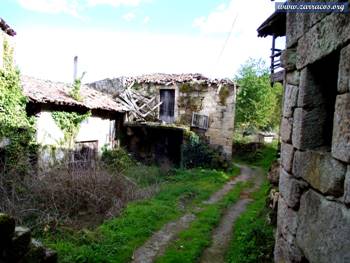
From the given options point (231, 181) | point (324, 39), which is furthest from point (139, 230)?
point (231, 181)

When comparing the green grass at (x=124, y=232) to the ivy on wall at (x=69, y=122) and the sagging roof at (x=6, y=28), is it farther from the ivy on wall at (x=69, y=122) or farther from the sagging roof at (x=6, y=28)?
the sagging roof at (x=6, y=28)

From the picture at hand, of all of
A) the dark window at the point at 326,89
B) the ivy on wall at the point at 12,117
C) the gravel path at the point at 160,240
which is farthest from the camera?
the ivy on wall at the point at 12,117

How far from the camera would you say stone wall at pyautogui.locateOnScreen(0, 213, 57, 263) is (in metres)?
3.38

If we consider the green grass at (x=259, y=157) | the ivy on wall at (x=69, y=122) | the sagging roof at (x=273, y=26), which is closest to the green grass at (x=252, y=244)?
the sagging roof at (x=273, y=26)

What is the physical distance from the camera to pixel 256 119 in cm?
2395

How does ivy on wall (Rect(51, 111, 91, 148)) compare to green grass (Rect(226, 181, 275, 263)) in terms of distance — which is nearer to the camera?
green grass (Rect(226, 181, 275, 263))

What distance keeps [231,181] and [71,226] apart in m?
7.84

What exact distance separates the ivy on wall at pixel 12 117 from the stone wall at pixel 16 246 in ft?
18.4

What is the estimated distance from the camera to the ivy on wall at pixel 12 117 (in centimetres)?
912

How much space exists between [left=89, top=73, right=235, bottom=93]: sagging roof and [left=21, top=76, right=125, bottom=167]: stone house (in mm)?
2225

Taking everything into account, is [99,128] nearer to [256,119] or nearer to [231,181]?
[231,181]

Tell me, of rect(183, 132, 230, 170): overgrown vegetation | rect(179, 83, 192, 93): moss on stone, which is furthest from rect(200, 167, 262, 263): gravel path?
rect(179, 83, 192, 93): moss on stone

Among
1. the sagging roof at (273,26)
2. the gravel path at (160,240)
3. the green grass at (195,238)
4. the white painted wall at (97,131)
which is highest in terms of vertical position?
the sagging roof at (273,26)

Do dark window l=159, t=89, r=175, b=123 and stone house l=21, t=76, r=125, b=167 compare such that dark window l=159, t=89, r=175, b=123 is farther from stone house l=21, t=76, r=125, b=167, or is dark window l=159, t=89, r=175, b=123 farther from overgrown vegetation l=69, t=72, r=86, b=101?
overgrown vegetation l=69, t=72, r=86, b=101
